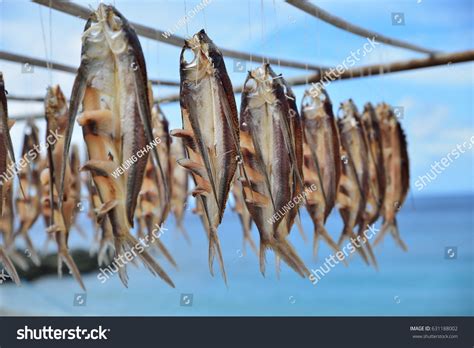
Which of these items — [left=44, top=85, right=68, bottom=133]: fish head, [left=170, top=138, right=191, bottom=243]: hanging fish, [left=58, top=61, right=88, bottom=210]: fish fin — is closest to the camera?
[left=58, top=61, right=88, bottom=210]: fish fin

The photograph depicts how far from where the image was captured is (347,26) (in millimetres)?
4191

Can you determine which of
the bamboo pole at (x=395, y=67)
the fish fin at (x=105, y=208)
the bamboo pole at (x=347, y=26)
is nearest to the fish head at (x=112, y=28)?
the fish fin at (x=105, y=208)

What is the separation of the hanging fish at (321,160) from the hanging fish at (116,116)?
113 centimetres

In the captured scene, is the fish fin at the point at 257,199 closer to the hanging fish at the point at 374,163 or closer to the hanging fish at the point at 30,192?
the hanging fish at the point at 374,163

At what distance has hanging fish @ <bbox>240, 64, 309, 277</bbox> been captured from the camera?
2.77 metres

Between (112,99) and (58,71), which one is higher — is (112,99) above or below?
below

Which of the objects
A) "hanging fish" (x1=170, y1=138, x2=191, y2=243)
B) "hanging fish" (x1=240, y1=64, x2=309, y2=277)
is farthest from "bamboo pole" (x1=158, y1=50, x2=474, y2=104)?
"hanging fish" (x1=240, y1=64, x2=309, y2=277)

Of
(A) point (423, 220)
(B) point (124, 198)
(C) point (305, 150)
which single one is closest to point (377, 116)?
(C) point (305, 150)

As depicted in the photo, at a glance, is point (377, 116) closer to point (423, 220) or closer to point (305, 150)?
point (305, 150)

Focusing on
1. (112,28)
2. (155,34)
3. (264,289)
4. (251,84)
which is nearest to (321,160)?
(251,84)

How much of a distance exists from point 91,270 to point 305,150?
32.4ft

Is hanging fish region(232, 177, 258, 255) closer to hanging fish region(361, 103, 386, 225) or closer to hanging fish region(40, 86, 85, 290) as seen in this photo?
hanging fish region(361, 103, 386, 225)

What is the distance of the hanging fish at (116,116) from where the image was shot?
2.41 meters
